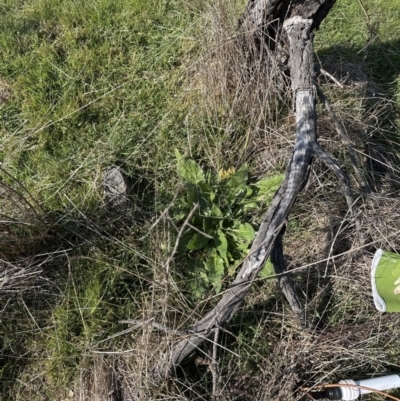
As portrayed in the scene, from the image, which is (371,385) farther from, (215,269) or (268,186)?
(268,186)

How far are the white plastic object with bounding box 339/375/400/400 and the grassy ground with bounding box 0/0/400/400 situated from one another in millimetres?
68

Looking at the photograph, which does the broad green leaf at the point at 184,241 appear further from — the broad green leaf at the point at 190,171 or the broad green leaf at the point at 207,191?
the broad green leaf at the point at 190,171

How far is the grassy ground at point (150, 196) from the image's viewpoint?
1808 millimetres

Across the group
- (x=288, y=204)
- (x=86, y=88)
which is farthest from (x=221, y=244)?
(x=86, y=88)

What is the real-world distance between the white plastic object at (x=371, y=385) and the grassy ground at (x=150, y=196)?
0.07m

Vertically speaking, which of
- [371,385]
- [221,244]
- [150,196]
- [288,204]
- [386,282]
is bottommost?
[371,385]

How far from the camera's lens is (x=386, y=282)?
1751mm

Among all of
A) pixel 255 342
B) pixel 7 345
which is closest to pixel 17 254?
pixel 7 345

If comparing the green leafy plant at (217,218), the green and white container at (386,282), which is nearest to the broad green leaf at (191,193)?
the green leafy plant at (217,218)

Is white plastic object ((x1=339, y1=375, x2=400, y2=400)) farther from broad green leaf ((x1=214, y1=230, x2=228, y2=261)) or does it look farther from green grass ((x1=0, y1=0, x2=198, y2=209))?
green grass ((x1=0, y1=0, x2=198, y2=209))

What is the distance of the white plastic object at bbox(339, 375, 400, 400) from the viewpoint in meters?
1.75

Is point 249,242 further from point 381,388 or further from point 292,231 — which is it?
point 381,388

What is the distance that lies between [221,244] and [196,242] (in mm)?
125

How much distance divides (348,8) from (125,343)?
292 centimetres
